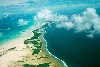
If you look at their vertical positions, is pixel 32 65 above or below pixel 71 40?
below

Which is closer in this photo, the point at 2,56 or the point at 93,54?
the point at 93,54

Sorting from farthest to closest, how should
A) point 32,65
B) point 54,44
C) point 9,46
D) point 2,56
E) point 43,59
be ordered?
point 9,46 → point 54,44 → point 2,56 → point 43,59 → point 32,65

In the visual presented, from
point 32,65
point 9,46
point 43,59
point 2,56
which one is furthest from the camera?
point 9,46

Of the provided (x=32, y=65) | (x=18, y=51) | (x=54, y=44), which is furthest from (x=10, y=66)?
(x=54, y=44)

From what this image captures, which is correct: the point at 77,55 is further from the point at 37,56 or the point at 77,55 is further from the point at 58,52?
the point at 37,56

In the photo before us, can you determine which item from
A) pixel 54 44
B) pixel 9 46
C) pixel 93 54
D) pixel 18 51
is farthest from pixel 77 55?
pixel 9 46

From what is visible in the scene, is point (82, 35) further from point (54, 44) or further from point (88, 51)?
point (88, 51)
